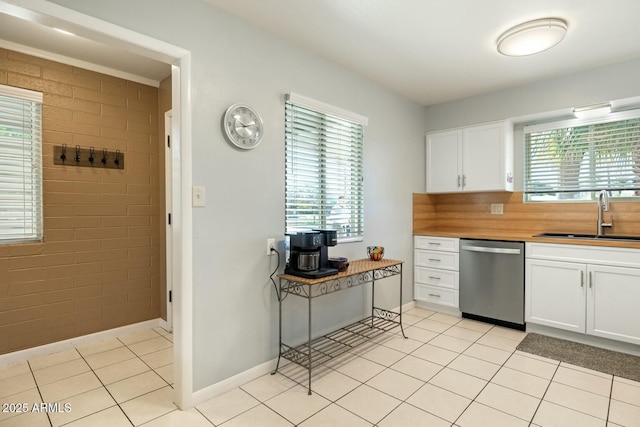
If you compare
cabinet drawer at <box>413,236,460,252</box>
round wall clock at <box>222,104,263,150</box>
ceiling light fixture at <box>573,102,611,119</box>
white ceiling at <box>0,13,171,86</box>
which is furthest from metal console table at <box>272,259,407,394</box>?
ceiling light fixture at <box>573,102,611,119</box>

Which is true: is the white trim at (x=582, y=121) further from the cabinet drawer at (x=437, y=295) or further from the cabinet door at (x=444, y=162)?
the cabinet drawer at (x=437, y=295)

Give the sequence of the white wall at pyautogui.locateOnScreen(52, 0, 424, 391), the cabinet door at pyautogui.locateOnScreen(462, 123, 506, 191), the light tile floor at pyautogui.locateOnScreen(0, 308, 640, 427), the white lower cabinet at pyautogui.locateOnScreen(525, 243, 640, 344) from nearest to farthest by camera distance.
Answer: the light tile floor at pyautogui.locateOnScreen(0, 308, 640, 427), the white wall at pyautogui.locateOnScreen(52, 0, 424, 391), the white lower cabinet at pyautogui.locateOnScreen(525, 243, 640, 344), the cabinet door at pyautogui.locateOnScreen(462, 123, 506, 191)

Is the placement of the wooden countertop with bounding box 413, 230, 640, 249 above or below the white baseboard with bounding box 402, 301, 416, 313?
above

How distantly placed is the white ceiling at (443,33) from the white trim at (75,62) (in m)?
1.61

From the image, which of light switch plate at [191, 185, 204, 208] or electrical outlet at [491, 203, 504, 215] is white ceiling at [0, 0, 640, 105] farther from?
electrical outlet at [491, 203, 504, 215]

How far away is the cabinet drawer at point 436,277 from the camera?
3.64 m

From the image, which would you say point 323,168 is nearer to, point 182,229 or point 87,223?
point 182,229

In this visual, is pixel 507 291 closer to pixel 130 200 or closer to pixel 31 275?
pixel 130 200

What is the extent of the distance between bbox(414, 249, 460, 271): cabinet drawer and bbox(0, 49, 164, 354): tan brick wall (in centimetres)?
294

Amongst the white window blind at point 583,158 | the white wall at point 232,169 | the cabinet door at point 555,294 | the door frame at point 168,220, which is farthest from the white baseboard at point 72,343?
the white window blind at point 583,158

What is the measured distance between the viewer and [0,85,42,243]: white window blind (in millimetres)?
2588

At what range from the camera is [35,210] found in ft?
8.93

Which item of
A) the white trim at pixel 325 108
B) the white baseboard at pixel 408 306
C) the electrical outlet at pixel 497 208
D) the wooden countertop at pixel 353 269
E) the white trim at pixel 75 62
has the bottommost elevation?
the white baseboard at pixel 408 306

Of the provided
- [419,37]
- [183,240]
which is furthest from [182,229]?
[419,37]
